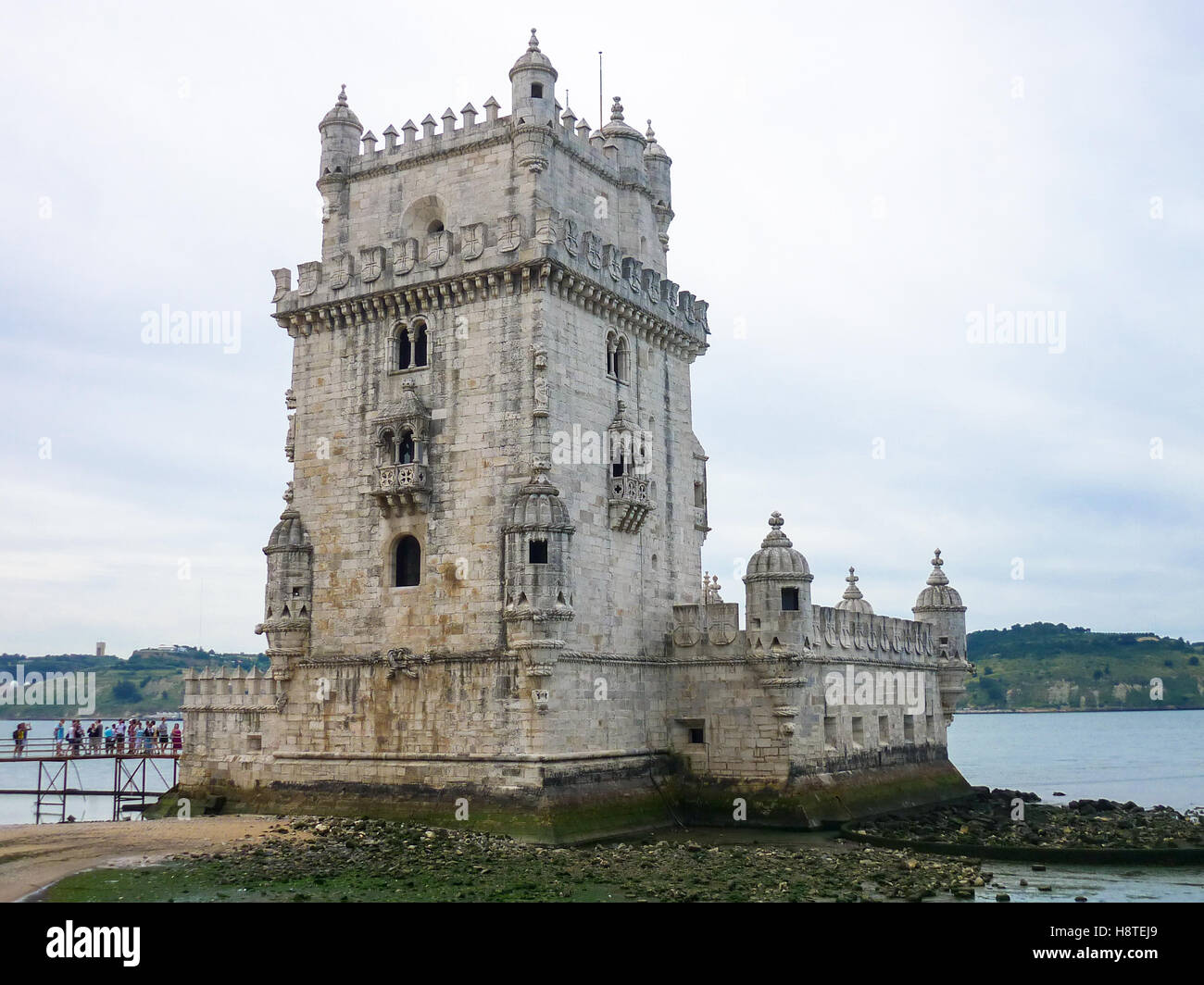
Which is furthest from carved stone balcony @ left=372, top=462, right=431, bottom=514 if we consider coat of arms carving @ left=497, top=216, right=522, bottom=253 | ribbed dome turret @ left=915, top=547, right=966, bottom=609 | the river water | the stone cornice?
ribbed dome turret @ left=915, top=547, right=966, bottom=609

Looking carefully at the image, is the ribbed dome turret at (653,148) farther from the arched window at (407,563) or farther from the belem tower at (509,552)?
the arched window at (407,563)

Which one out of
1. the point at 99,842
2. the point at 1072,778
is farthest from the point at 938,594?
the point at 1072,778

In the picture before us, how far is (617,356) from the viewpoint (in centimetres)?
3869

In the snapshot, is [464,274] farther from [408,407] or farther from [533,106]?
[533,106]

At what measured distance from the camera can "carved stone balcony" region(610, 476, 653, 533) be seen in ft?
120

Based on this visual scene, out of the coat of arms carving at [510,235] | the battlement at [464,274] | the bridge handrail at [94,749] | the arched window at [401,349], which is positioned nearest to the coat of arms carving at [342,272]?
the battlement at [464,274]

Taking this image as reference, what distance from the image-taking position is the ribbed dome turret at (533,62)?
3656 centimetres

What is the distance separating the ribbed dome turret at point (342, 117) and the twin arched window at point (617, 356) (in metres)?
10.9

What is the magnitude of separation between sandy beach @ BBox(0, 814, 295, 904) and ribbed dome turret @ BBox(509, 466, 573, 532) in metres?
10.5

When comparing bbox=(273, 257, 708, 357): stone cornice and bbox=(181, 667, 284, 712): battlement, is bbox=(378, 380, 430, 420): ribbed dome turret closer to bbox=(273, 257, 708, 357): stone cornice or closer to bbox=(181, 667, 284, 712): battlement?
bbox=(273, 257, 708, 357): stone cornice
